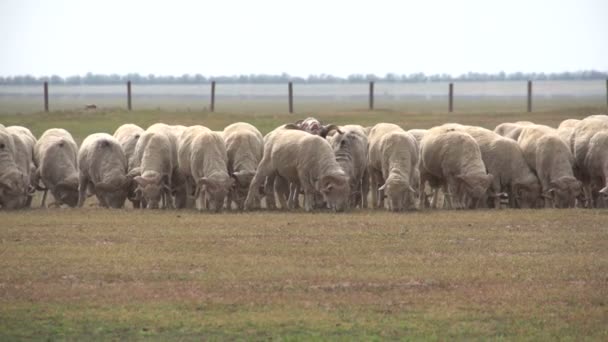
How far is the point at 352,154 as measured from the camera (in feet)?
87.0

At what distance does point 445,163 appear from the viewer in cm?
2605

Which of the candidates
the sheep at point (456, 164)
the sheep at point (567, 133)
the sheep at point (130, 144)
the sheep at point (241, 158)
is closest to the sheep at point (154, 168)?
the sheep at point (130, 144)

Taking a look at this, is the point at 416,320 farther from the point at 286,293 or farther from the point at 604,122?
the point at 604,122

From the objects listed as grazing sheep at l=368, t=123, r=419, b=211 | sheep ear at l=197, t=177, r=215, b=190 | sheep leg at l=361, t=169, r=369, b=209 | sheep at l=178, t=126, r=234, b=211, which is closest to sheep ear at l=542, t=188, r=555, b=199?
grazing sheep at l=368, t=123, r=419, b=211

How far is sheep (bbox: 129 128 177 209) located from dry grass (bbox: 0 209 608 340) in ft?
6.20

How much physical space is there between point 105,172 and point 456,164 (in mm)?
6985

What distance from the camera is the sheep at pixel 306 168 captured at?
24.8 metres

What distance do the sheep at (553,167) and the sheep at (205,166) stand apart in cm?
606

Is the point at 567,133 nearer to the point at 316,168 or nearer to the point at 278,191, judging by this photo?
the point at 316,168

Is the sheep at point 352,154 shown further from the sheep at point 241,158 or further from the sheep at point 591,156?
the sheep at point 591,156

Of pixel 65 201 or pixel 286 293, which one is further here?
pixel 65 201

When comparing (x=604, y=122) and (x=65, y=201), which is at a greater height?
(x=604, y=122)

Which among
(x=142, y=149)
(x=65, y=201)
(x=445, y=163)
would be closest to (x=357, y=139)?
(x=445, y=163)

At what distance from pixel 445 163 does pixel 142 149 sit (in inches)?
240
